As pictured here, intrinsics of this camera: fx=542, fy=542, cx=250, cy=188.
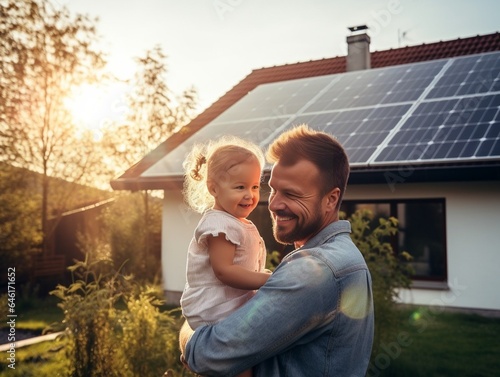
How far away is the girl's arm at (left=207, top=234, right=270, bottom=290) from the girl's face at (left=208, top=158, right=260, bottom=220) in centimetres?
24

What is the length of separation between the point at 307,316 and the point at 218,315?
64cm

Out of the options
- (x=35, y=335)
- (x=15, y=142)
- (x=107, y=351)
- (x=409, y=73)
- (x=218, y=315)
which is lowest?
(x=35, y=335)

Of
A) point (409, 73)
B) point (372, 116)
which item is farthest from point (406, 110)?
point (409, 73)

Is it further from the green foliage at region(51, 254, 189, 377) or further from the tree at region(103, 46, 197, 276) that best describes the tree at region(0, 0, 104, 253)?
the green foliage at region(51, 254, 189, 377)

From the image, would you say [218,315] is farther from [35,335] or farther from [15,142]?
[15,142]

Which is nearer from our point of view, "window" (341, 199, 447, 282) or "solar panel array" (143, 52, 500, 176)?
"solar panel array" (143, 52, 500, 176)

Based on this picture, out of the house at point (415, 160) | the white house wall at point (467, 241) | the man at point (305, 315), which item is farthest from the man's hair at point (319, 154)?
the white house wall at point (467, 241)

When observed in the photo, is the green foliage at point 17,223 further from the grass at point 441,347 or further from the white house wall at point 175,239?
the grass at point 441,347

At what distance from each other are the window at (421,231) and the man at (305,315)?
9.11 meters

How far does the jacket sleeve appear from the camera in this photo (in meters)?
1.70

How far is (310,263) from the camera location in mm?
1772

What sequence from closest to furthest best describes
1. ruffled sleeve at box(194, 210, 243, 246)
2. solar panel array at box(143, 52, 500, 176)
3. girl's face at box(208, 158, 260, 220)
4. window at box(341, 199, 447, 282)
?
ruffled sleeve at box(194, 210, 243, 246), girl's face at box(208, 158, 260, 220), solar panel array at box(143, 52, 500, 176), window at box(341, 199, 447, 282)

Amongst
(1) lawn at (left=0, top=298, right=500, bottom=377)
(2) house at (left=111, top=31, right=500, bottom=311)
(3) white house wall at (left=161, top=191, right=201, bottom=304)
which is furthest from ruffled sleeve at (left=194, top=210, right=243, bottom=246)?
(3) white house wall at (left=161, top=191, right=201, bottom=304)

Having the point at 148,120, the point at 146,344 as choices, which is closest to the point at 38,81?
the point at 148,120
